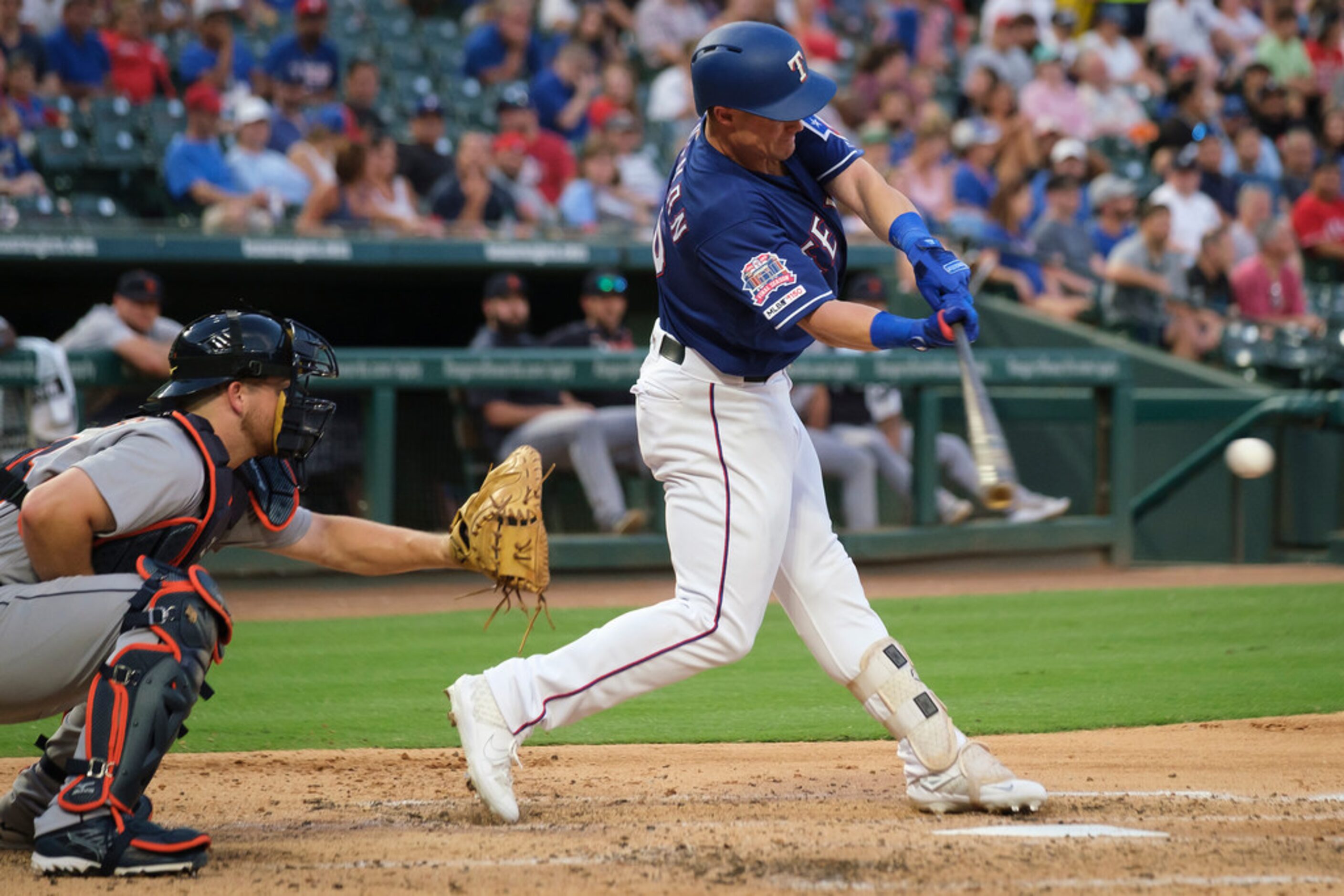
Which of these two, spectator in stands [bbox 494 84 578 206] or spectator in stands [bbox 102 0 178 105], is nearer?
spectator in stands [bbox 102 0 178 105]

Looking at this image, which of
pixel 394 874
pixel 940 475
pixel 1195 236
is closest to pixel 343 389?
pixel 940 475

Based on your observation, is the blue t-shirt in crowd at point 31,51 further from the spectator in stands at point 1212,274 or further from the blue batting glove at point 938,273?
the spectator in stands at point 1212,274

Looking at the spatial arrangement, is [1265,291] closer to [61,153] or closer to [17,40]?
[61,153]

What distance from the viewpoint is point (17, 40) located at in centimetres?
934

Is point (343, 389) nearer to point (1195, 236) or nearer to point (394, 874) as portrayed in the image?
point (394, 874)

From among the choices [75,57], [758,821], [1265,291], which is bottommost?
[1265,291]

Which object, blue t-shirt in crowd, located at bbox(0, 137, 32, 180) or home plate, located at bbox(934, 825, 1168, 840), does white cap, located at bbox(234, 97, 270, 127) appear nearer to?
blue t-shirt in crowd, located at bbox(0, 137, 32, 180)

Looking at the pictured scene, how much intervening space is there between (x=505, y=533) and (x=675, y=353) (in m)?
0.56

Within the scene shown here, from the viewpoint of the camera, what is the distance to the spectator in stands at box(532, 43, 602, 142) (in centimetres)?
1111

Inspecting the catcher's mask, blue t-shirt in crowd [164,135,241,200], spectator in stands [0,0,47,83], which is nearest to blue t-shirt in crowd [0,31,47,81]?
spectator in stands [0,0,47,83]

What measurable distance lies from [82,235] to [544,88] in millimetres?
4028

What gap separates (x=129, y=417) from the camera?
3275mm

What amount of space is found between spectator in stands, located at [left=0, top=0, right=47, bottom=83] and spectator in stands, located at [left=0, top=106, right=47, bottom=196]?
0.74m

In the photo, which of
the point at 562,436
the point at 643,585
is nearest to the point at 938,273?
the point at 562,436
